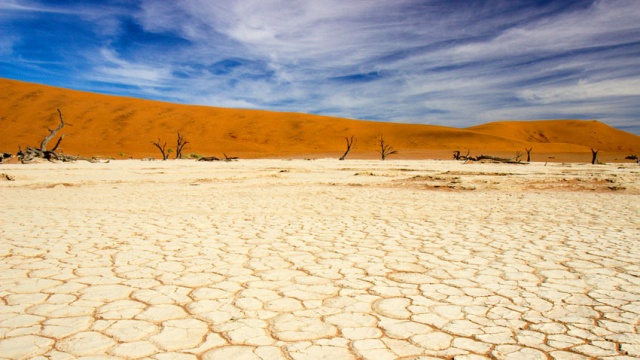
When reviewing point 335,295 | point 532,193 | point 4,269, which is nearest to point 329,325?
point 335,295

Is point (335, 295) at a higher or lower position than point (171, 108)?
lower

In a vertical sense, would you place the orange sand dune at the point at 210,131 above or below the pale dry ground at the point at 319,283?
above

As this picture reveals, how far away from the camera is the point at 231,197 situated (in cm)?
795

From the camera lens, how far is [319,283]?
278 centimetres

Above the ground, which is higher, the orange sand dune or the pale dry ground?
the orange sand dune

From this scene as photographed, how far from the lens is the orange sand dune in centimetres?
3609

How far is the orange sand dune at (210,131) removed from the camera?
1421 inches

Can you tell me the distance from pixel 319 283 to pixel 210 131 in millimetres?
43729

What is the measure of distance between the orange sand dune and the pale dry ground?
28355mm

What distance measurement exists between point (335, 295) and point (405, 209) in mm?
3989

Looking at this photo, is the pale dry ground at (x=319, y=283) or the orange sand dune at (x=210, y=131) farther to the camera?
the orange sand dune at (x=210, y=131)

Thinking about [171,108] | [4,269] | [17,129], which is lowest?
[4,269]

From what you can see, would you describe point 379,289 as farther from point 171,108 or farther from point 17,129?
point 171,108

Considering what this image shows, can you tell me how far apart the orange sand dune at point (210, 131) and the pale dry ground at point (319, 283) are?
28355 millimetres
